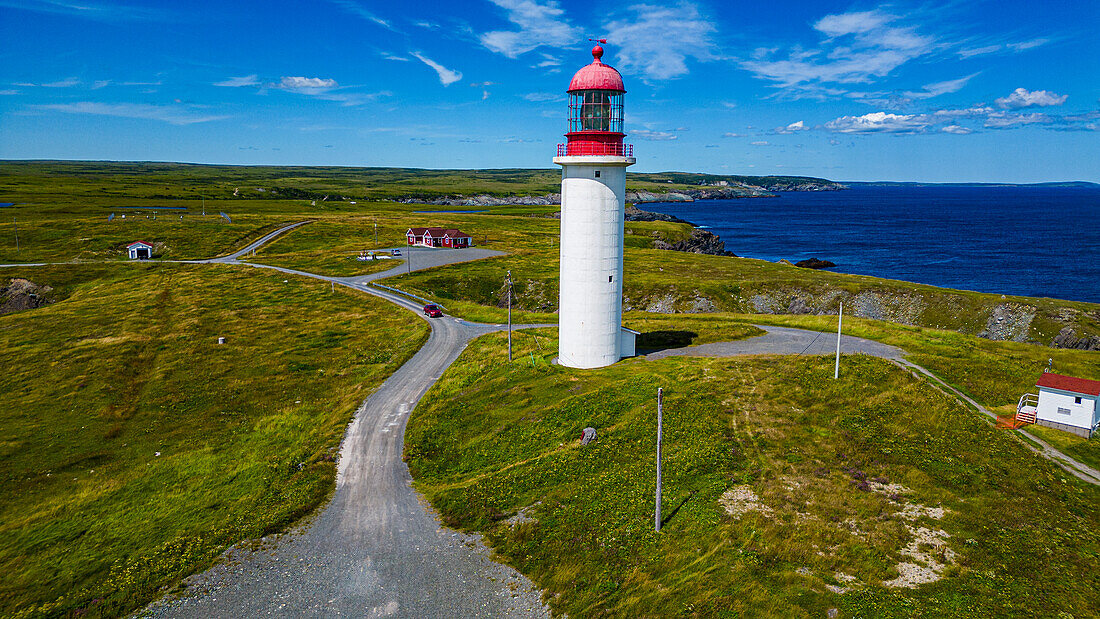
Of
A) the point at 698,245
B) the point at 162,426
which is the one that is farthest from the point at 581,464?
the point at 698,245

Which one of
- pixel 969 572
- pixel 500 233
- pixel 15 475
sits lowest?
Result: pixel 15 475

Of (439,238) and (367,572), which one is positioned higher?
(439,238)

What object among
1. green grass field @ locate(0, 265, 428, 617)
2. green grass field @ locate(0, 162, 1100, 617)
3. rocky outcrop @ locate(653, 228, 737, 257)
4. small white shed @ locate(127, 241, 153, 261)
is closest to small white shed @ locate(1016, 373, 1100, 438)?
green grass field @ locate(0, 162, 1100, 617)

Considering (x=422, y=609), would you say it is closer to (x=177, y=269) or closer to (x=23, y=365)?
(x=23, y=365)

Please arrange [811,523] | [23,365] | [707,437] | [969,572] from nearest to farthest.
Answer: [969,572] → [811,523] → [707,437] → [23,365]

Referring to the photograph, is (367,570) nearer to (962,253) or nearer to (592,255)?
(592,255)

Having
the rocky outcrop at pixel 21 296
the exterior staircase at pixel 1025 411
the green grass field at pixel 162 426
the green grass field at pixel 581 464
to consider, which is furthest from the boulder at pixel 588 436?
the rocky outcrop at pixel 21 296

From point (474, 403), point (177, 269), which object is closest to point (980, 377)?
point (474, 403)
